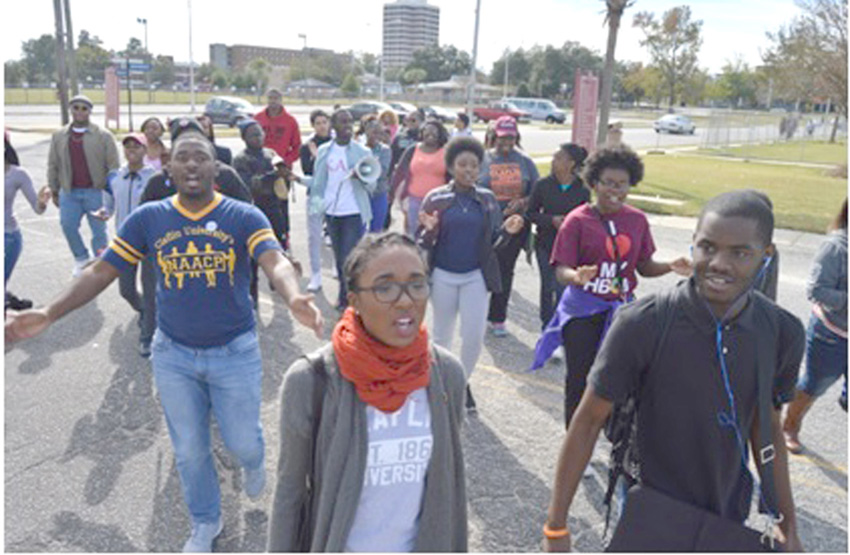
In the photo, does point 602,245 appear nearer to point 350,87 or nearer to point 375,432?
point 375,432

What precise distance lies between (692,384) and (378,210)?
7222 millimetres

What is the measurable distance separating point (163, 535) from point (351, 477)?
2.20 meters

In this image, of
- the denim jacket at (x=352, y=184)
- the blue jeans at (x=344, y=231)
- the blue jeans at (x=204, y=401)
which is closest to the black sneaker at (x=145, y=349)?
the blue jeans at (x=344, y=231)

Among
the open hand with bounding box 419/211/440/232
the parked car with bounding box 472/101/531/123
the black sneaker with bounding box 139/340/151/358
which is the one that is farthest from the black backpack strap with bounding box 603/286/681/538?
the parked car with bounding box 472/101/531/123

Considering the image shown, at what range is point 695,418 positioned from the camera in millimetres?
2178

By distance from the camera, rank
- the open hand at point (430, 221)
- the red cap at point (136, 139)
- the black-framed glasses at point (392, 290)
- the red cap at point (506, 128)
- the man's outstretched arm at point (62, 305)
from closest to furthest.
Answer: the black-framed glasses at point (392, 290)
the man's outstretched arm at point (62, 305)
the open hand at point (430, 221)
the red cap at point (136, 139)
the red cap at point (506, 128)

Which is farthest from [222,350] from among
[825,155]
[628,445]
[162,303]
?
[825,155]

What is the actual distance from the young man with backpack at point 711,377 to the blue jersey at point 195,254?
1.86 metres

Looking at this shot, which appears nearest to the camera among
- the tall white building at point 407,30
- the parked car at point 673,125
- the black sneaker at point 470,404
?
the black sneaker at point 470,404

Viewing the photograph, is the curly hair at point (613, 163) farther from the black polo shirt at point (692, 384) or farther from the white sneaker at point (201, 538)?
the white sneaker at point (201, 538)

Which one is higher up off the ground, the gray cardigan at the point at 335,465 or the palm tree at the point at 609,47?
the palm tree at the point at 609,47

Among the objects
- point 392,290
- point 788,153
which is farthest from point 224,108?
point 392,290

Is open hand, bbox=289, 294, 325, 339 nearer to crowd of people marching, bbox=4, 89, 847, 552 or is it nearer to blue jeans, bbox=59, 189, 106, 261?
A: crowd of people marching, bbox=4, 89, 847, 552

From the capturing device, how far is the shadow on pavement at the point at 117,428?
14.4 feet
